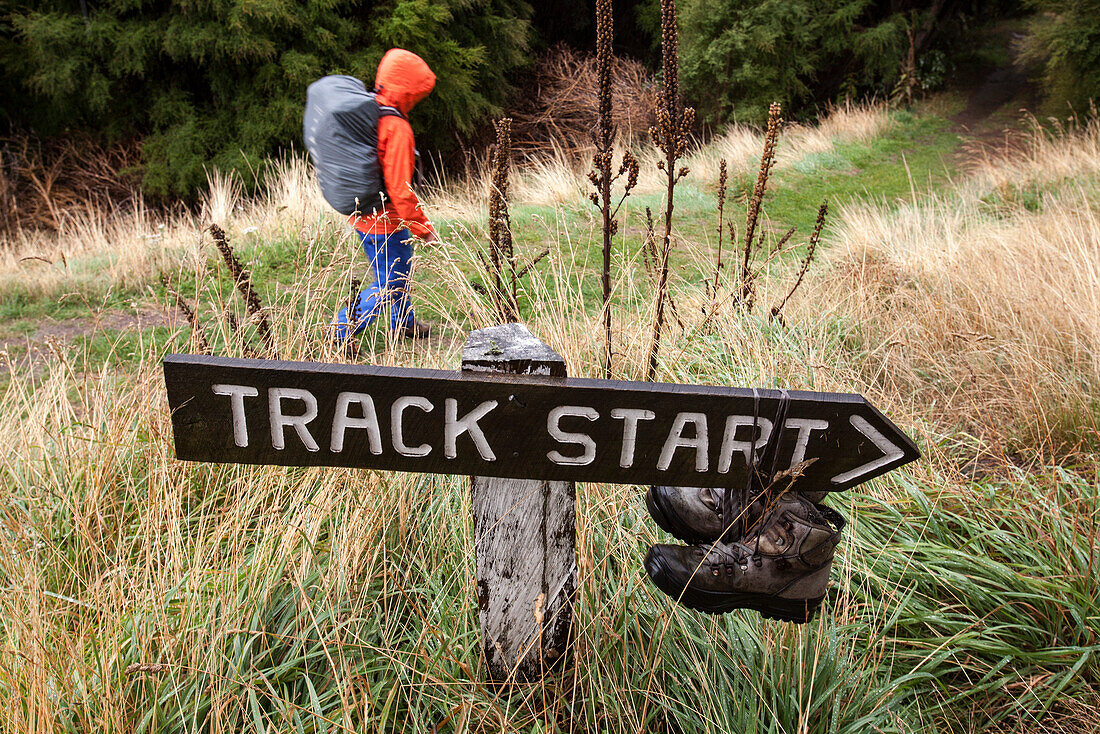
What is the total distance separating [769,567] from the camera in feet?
4.78

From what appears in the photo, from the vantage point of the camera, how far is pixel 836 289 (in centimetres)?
418

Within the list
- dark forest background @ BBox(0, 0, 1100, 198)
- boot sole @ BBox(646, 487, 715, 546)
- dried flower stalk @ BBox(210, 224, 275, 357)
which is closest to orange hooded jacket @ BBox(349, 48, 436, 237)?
dried flower stalk @ BBox(210, 224, 275, 357)

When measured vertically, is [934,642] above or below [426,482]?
below

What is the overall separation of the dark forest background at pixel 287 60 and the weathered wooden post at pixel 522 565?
7102 millimetres

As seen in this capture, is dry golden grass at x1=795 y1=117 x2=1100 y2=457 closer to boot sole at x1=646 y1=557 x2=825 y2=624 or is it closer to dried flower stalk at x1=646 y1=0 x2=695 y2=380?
dried flower stalk at x1=646 y1=0 x2=695 y2=380

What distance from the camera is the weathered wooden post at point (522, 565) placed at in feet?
4.79

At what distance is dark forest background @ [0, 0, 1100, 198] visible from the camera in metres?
9.06

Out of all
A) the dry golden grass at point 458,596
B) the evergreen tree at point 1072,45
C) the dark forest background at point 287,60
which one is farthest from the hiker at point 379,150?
the evergreen tree at point 1072,45

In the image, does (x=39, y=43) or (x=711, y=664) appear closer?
(x=711, y=664)

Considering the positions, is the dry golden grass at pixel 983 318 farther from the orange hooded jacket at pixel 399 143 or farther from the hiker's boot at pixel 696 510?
the orange hooded jacket at pixel 399 143

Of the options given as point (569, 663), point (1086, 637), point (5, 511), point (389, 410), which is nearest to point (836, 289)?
point (1086, 637)

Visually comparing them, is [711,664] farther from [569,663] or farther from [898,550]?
[898,550]

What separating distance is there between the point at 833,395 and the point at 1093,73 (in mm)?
11532

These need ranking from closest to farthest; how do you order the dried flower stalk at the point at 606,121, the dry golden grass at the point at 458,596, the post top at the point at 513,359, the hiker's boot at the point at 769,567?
the post top at the point at 513,359
the hiker's boot at the point at 769,567
the dry golden grass at the point at 458,596
the dried flower stalk at the point at 606,121
